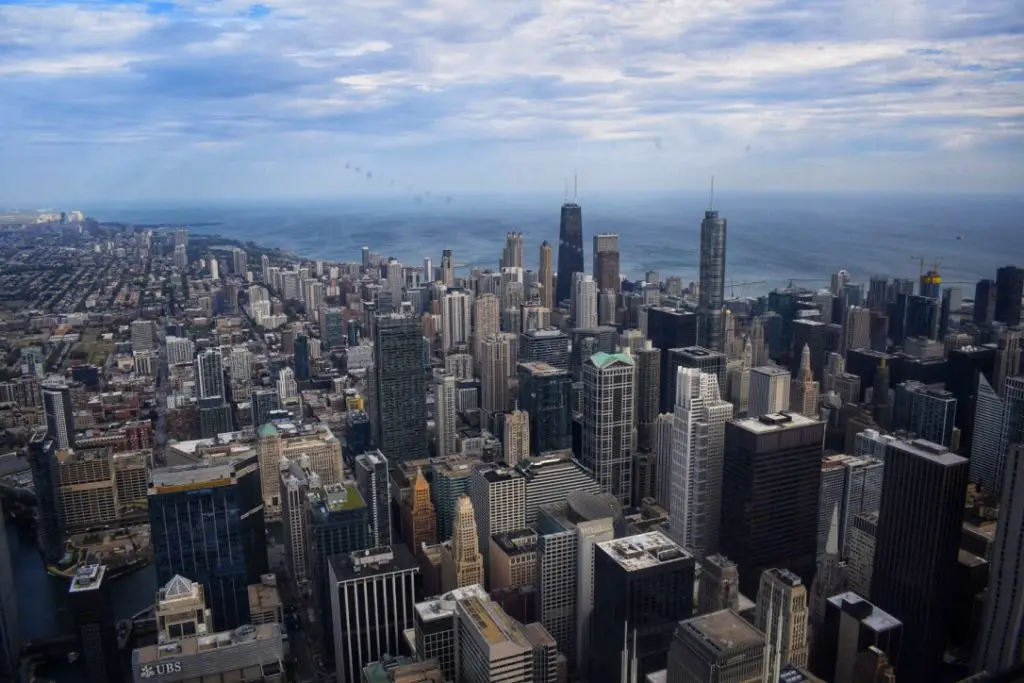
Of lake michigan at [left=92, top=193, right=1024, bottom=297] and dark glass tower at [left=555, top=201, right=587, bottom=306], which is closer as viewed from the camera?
lake michigan at [left=92, top=193, right=1024, bottom=297]

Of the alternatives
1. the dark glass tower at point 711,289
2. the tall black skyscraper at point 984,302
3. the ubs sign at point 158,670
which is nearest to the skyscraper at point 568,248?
the dark glass tower at point 711,289

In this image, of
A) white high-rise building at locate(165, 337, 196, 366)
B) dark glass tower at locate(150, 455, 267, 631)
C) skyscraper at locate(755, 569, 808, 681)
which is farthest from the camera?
white high-rise building at locate(165, 337, 196, 366)

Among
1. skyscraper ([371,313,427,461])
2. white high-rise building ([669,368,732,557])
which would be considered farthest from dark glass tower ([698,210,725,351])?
skyscraper ([371,313,427,461])

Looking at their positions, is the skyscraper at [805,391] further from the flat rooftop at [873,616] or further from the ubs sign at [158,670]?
the ubs sign at [158,670]

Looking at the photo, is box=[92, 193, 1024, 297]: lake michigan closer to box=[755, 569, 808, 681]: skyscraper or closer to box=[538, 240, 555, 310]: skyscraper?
box=[538, 240, 555, 310]: skyscraper

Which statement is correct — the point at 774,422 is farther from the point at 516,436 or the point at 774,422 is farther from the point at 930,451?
the point at 516,436

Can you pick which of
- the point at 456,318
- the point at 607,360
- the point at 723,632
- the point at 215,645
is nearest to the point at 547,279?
the point at 456,318
